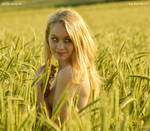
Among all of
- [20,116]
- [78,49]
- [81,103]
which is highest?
[78,49]

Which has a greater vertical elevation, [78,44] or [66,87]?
[78,44]

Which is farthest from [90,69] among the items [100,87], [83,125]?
[83,125]

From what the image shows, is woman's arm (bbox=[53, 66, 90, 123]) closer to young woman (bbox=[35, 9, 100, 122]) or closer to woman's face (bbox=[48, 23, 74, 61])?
young woman (bbox=[35, 9, 100, 122])

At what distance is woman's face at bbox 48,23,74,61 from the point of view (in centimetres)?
120

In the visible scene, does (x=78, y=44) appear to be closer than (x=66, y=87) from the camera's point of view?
No

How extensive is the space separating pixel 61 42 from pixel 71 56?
9cm

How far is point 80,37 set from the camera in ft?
4.08

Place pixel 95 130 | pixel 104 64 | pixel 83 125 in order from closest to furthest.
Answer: pixel 83 125 → pixel 95 130 → pixel 104 64

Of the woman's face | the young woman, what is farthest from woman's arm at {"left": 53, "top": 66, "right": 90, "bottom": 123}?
the woman's face

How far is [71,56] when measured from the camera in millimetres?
1260

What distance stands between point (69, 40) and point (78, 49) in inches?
2.5

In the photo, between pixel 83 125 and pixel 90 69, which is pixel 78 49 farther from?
pixel 83 125

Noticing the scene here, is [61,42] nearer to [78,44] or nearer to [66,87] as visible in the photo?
[78,44]

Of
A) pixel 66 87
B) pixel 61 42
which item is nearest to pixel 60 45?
pixel 61 42
